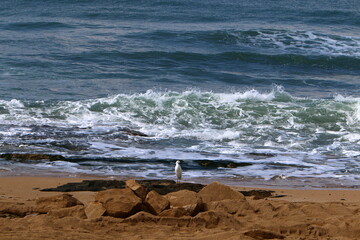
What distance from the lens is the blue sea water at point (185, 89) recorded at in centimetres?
923

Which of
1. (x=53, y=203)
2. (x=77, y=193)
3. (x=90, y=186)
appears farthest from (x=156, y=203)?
(x=90, y=186)

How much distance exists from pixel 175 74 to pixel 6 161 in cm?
990

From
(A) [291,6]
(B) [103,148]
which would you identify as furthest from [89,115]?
(A) [291,6]

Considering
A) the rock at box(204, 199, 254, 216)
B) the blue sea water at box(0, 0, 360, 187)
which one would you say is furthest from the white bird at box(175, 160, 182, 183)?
the rock at box(204, 199, 254, 216)

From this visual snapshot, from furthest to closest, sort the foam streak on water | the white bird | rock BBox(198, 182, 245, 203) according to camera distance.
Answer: the foam streak on water, the white bird, rock BBox(198, 182, 245, 203)

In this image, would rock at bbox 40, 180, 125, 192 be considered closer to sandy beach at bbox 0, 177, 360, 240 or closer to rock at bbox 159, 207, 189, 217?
sandy beach at bbox 0, 177, 360, 240

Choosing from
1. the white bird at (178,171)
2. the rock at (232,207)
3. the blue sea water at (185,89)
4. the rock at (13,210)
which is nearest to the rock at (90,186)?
the white bird at (178,171)

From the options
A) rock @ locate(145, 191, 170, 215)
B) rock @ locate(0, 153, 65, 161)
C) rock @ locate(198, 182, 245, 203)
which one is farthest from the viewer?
rock @ locate(0, 153, 65, 161)

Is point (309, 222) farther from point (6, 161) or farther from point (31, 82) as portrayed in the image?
point (31, 82)

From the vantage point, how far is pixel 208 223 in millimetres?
5270

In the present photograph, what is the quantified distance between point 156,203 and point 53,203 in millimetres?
993

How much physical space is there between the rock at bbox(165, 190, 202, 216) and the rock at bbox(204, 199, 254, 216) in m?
0.14

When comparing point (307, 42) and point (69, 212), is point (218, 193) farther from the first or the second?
point (307, 42)

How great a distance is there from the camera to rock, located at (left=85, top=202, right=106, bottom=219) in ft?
17.3
